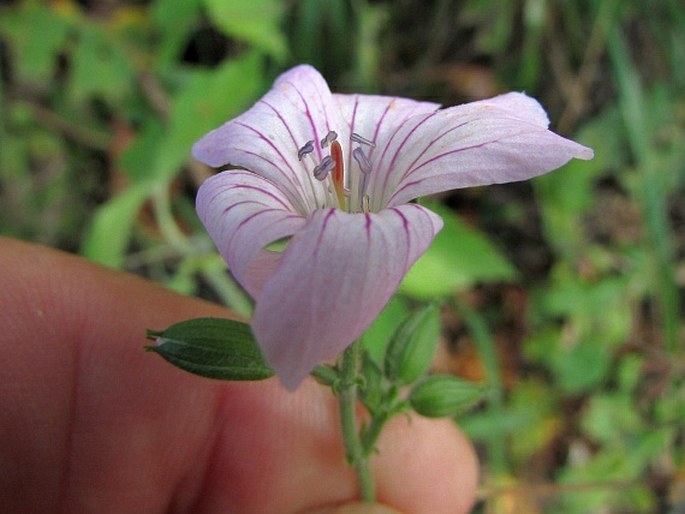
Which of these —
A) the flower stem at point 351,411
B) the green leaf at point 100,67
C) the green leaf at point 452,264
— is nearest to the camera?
the flower stem at point 351,411

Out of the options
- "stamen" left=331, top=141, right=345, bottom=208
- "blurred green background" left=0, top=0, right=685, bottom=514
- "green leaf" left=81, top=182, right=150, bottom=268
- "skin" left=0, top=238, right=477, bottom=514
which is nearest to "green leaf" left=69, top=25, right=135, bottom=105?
"blurred green background" left=0, top=0, right=685, bottom=514

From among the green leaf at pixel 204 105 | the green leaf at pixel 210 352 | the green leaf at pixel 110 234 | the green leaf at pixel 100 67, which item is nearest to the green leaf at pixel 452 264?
the green leaf at pixel 204 105

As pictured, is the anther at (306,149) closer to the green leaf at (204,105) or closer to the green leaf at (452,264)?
the green leaf at (452,264)

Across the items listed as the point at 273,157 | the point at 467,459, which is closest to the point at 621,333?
the point at 467,459

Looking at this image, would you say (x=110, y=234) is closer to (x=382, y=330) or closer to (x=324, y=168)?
(x=382, y=330)

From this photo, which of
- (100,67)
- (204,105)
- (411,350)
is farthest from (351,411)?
(100,67)

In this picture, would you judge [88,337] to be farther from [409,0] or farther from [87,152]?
[409,0]

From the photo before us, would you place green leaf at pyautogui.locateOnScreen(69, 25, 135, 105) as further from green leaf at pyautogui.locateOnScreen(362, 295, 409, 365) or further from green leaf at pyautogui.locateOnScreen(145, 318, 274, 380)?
green leaf at pyautogui.locateOnScreen(145, 318, 274, 380)
